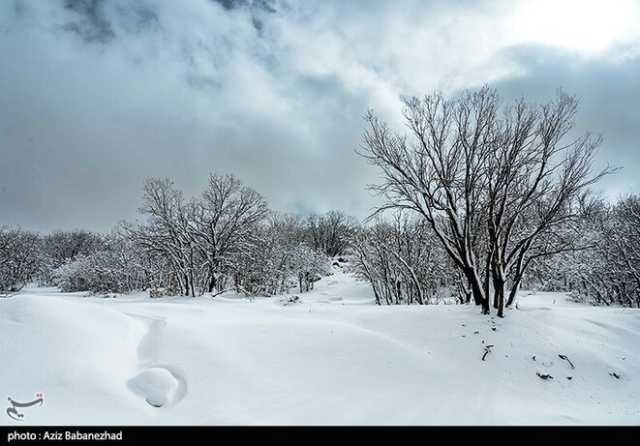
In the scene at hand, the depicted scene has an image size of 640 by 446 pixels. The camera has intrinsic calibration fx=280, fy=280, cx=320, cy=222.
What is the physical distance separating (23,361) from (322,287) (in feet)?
137

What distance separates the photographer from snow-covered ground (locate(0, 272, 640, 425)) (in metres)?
4.05

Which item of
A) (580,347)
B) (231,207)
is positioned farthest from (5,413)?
(231,207)

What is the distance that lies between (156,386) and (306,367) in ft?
8.75

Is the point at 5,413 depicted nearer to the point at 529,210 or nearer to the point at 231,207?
the point at 529,210

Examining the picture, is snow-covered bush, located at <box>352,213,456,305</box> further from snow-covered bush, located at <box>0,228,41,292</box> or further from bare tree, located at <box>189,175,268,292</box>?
snow-covered bush, located at <box>0,228,41,292</box>

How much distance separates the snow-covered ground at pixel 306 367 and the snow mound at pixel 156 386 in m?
0.02

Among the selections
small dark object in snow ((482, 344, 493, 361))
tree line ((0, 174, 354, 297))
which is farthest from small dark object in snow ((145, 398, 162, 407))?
tree line ((0, 174, 354, 297))

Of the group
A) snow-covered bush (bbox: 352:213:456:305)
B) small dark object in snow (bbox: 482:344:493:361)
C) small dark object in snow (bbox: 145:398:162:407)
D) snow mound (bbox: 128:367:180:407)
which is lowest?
small dark object in snow (bbox: 482:344:493:361)

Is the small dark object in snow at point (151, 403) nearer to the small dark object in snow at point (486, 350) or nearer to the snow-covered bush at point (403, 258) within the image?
the small dark object in snow at point (486, 350)

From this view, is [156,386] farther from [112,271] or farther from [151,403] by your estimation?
[112,271]

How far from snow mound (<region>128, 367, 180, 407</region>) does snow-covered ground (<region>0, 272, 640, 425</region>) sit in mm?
17

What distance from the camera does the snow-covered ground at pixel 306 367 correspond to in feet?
13.3

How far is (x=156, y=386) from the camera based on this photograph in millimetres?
4305
